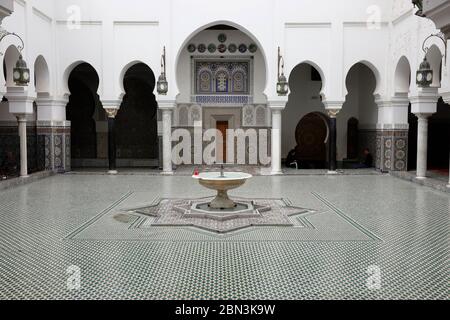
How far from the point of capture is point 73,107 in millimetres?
11695

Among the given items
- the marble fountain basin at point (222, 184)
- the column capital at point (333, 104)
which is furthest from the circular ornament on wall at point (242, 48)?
the marble fountain basin at point (222, 184)

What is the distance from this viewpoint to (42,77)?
9.25m

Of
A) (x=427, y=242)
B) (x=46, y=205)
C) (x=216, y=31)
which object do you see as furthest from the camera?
(x=216, y=31)

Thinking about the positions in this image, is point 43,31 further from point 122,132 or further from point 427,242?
point 427,242

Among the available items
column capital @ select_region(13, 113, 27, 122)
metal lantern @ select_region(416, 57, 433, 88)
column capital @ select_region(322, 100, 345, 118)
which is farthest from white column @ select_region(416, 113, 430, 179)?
column capital @ select_region(13, 113, 27, 122)

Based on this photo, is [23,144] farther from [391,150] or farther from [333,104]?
[391,150]

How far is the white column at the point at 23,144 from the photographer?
27.5 feet

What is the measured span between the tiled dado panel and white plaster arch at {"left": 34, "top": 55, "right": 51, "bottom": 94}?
6.96 m

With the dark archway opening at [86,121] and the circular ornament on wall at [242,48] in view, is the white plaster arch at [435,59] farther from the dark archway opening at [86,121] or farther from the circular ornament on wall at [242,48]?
the dark archway opening at [86,121]

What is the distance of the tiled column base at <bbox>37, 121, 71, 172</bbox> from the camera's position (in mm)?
9641

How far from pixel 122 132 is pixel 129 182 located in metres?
3.74

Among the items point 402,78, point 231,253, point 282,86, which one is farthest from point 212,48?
point 231,253

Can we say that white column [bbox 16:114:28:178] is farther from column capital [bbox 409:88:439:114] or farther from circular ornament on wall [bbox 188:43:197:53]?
column capital [bbox 409:88:439:114]

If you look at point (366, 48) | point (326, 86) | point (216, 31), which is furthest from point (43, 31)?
point (366, 48)
